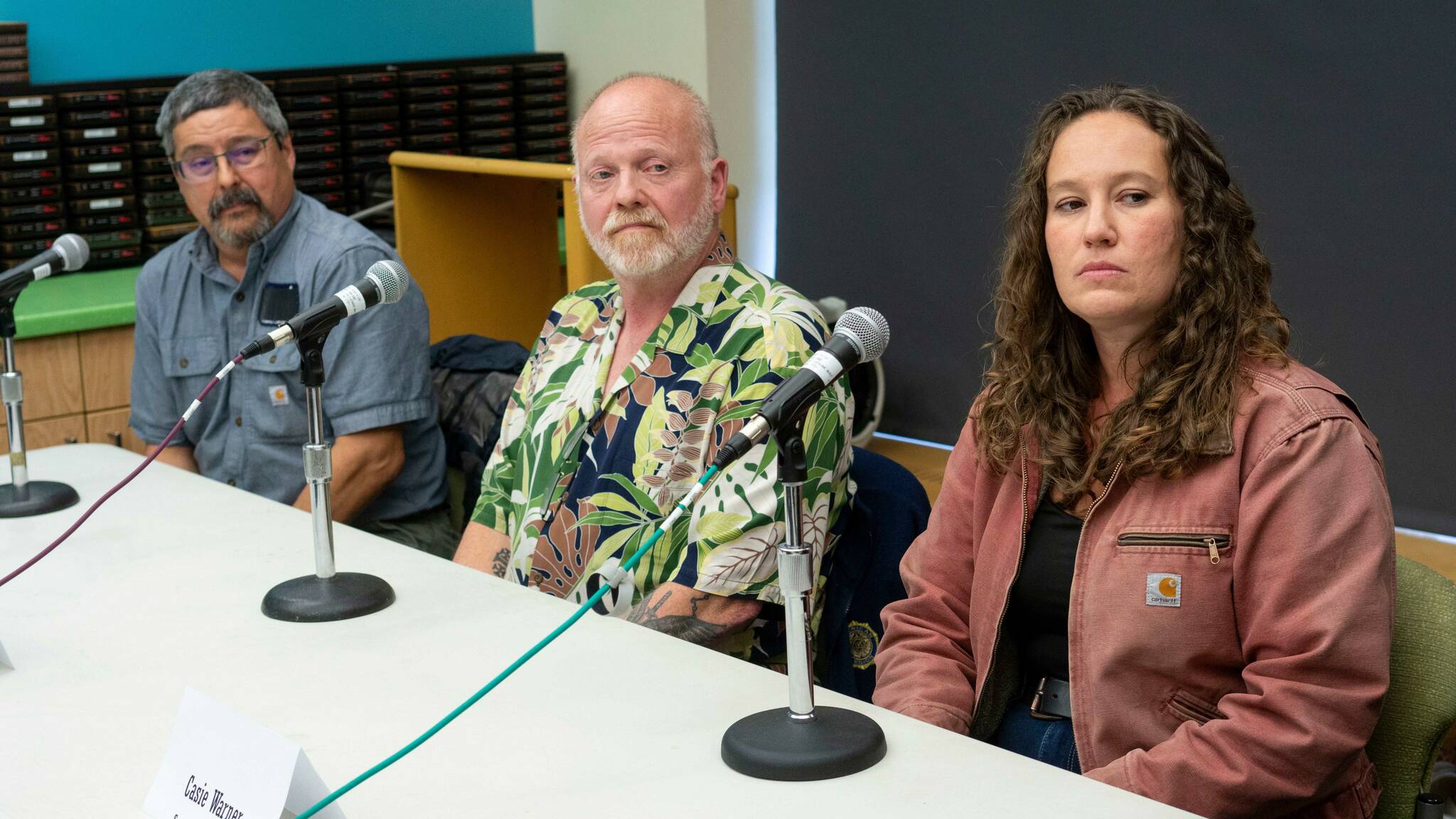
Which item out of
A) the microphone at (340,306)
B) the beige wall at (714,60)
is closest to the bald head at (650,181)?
the microphone at (340,306)

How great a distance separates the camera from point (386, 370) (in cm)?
231

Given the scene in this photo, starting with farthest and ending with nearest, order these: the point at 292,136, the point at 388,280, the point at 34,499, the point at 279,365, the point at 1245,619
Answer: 1. the point at 292,136
2. the point at 279,365
3. the point at 34,499
4. the point at 388,280
5. the point at 1245,619

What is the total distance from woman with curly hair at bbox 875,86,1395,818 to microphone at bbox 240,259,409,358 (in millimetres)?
693

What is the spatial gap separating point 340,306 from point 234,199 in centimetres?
107

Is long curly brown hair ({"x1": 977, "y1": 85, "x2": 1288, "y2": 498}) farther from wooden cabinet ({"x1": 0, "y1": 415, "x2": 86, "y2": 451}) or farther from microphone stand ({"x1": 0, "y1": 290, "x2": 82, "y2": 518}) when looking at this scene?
wooden cabinet ({"x1": 0, "y1": 415, "x2": 86, "y2": 451})

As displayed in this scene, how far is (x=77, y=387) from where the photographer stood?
3.13 meters

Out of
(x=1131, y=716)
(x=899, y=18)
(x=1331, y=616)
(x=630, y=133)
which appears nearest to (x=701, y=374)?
(x=630, y=133)

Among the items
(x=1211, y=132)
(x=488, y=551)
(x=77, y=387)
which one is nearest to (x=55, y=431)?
(x=77, y=387)

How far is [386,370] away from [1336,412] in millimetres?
1553

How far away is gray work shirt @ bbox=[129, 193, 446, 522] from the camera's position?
2305mm

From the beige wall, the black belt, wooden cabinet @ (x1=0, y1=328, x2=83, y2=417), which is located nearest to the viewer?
the black belt

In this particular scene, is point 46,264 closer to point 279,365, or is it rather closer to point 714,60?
Result: point 279,365

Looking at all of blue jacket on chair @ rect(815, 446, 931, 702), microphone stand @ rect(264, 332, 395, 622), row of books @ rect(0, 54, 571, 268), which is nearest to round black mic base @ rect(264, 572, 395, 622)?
microphone stand @ rect(264, 332, 395, 622)

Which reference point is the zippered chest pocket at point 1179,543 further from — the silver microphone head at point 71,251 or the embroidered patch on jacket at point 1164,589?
the silver microphone head at point 71,251
